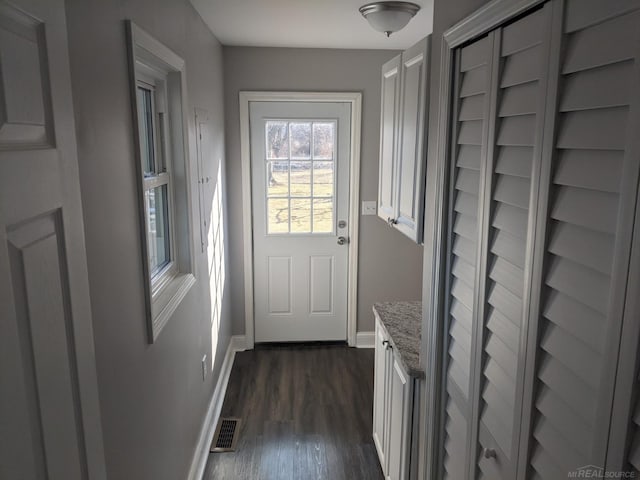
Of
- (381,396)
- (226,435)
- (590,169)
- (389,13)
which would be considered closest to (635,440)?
(590,169)

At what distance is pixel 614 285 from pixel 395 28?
220cm

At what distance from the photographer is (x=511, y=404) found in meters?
1.17

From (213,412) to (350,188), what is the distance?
193 cm

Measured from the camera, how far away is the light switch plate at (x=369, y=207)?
395cm

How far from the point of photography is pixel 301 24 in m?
2.99

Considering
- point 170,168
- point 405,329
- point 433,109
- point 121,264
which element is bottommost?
point 405,329

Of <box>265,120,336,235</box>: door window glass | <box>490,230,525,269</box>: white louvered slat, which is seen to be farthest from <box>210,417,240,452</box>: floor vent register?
<box>490,230,525,269</box>: white louvered slat

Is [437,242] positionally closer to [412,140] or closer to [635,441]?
[412,140]

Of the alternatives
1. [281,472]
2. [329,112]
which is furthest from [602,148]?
[329,112]

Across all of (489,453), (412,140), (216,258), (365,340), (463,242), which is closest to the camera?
(489,453)

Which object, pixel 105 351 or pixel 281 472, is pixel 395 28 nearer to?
pixel 105 351

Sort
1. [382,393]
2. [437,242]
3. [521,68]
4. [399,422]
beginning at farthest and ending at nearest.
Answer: [382,393], [399,422], [437,242], [521,68]

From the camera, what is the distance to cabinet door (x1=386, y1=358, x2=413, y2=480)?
1.97 meters

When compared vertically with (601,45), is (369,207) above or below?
below
